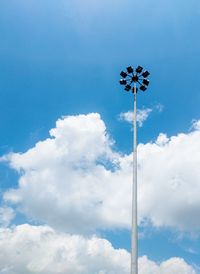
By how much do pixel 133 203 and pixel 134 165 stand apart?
9.42 feet

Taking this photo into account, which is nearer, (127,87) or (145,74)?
(127,87)

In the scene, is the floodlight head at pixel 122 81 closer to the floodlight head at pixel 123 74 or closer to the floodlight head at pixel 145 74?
the floodlight head at pixel 123 74

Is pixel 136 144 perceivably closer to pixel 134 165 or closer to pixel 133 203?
pixel 134 165

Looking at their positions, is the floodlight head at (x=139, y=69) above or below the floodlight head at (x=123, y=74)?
above

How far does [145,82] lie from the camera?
28359mm

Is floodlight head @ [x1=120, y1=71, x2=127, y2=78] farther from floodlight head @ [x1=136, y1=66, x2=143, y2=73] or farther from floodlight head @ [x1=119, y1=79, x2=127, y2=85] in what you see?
floodlight head @ [x1=136, y1=66, x2=143, y2=73]

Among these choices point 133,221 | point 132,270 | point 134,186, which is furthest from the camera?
point 134,186

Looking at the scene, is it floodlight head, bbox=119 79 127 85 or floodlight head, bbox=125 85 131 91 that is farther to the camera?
floodlight head, bbox=125 85 131 91

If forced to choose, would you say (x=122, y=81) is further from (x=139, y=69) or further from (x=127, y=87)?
(x=139, y=69)

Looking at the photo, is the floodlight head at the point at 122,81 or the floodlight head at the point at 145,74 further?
the floodlight head at the point at 145,74

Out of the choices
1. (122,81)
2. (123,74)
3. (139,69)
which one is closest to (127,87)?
(122,81)

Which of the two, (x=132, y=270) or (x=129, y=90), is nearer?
(x=132, y=270)

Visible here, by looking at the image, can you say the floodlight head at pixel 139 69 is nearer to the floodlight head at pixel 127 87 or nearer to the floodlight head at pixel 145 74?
the floodlight head at pixel 145 74

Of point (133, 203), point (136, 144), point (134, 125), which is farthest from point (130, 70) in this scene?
point (133, 203)
